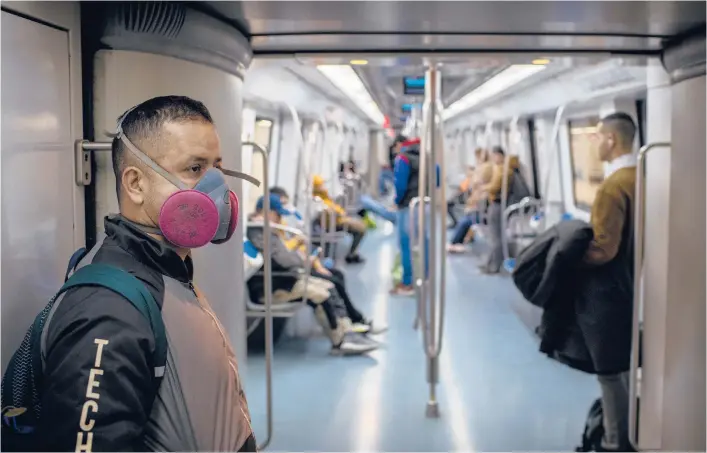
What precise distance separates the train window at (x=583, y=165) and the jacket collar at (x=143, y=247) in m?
6.57

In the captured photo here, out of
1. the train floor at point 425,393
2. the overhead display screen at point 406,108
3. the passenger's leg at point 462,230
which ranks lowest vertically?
the train floor at point 425,393

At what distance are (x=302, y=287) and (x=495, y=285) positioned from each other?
3.87m

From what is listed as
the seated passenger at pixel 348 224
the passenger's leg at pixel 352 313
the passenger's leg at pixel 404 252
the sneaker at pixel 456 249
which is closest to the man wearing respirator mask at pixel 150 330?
the passenger's leg at pixel 352 313

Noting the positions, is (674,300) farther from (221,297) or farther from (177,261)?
(177,261)

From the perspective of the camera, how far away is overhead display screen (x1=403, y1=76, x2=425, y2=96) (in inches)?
304

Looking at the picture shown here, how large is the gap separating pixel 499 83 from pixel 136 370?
6.59m

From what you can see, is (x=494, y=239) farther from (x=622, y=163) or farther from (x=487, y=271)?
(x=622, y=163)

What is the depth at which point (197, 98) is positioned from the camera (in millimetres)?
2375

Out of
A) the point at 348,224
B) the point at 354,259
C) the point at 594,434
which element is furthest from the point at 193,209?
the point at 354,259

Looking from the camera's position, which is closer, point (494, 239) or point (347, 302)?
point (347, 302)

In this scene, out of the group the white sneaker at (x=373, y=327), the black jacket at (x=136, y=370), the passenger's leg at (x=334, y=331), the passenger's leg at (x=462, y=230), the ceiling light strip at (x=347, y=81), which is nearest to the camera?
the black jacket at (x=136, y=370)

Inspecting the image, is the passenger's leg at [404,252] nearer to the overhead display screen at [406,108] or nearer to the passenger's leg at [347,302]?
the passenger's leg at [347,302]

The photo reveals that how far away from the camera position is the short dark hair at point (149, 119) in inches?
58.2

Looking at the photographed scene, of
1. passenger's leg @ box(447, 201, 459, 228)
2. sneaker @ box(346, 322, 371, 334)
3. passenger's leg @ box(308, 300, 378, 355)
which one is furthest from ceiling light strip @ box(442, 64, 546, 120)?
passenger's leg @ box(447, 201, 459, 228)
